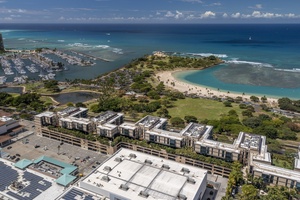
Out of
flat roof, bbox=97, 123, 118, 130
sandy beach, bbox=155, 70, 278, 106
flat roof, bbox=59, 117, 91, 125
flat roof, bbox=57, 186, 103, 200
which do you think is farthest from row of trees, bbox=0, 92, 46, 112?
sandy beach, bbox=155, 70, 278, 106

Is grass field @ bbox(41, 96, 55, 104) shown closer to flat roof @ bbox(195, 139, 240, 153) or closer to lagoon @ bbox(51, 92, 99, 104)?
lagoon @ bbox(51, 92, 99, 104)

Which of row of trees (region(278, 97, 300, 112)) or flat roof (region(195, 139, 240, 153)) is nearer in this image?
flat roof (region(195, 139, 240, 153))

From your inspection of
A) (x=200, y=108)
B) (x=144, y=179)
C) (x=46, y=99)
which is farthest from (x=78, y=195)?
(x=46, y=99)

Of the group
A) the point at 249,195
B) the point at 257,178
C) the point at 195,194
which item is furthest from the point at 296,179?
the point at 195,194

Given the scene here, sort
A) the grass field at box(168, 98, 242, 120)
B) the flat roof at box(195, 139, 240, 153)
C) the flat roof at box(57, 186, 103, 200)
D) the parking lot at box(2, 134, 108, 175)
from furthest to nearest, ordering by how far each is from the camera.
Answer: the grass field at box(168, 98, 242, 120), the parking lot at box(2, 134, 108, 175), the flat roof at box(195, 139, 240, 153), the flat roof at box(57, 186, 103, 200)

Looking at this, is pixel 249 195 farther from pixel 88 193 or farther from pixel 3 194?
pixel 3 194

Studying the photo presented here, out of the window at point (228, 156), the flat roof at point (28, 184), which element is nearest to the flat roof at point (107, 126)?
the flat roof at point (28, 184)

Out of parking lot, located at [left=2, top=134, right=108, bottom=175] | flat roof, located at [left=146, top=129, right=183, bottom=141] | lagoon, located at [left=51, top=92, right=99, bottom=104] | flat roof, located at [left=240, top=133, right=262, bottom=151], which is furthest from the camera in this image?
lagoon, located at [left=51, top=92, right=99, bottom=104]

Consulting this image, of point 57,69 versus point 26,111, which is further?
point 57,69
